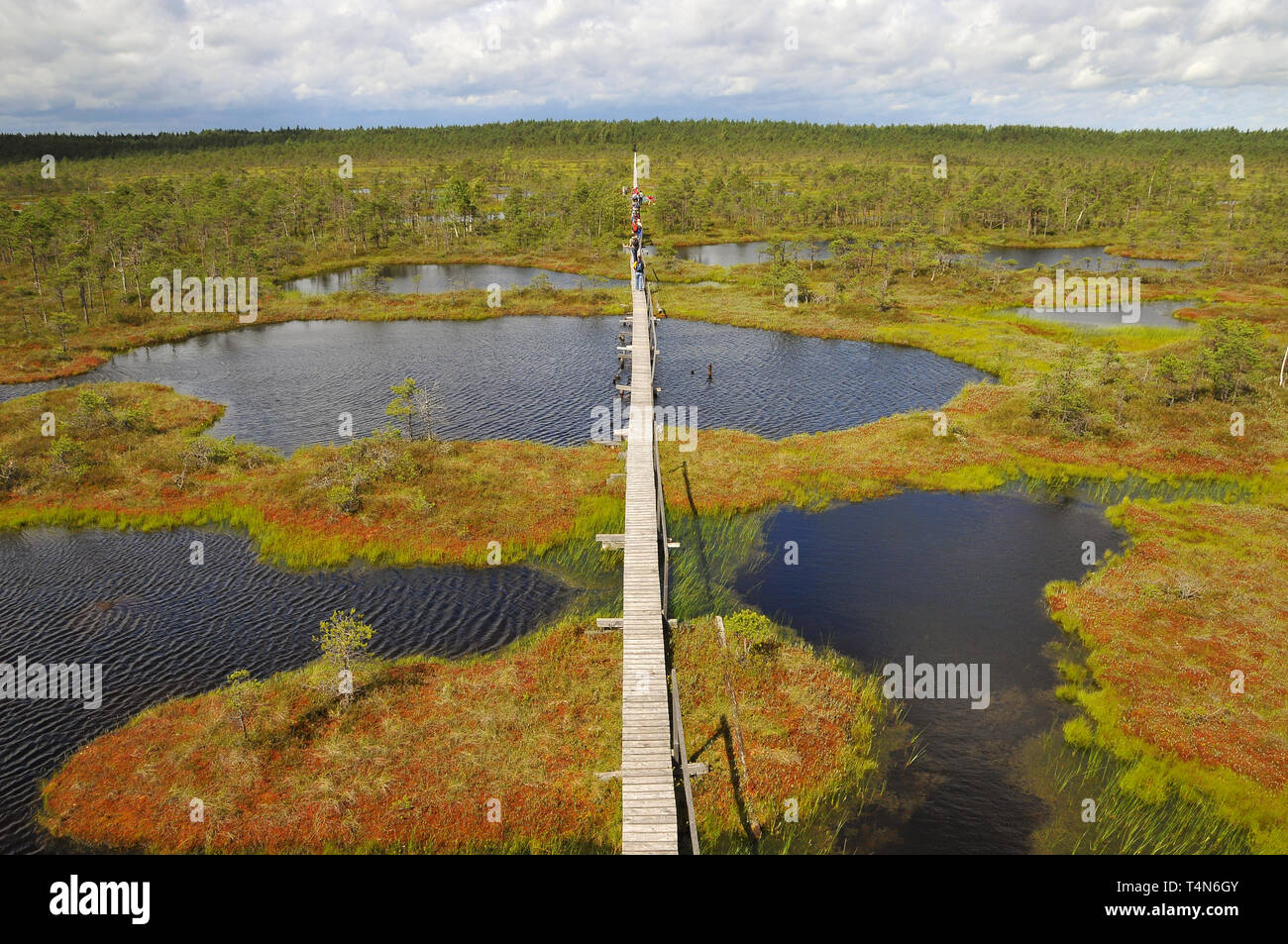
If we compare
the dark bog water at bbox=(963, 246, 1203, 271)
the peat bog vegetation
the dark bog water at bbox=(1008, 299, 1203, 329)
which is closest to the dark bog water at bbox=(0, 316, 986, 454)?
the peat bog vegetation

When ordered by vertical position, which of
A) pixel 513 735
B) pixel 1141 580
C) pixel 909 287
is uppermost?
pixel 909 287

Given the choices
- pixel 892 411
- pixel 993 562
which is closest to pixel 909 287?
pixel 892 411

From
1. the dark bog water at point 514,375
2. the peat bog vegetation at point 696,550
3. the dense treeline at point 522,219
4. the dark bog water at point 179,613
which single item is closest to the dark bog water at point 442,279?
the dense treeline at point 522,219

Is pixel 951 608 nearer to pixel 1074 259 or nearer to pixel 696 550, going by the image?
pixel 696 550

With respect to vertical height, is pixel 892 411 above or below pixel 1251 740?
above

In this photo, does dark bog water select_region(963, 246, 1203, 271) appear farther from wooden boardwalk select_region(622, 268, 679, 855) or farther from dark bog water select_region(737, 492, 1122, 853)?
wooden boardwalk select_region(622, 268, 679, 855)

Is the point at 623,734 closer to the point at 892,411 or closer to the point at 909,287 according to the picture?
the point at 892,411
